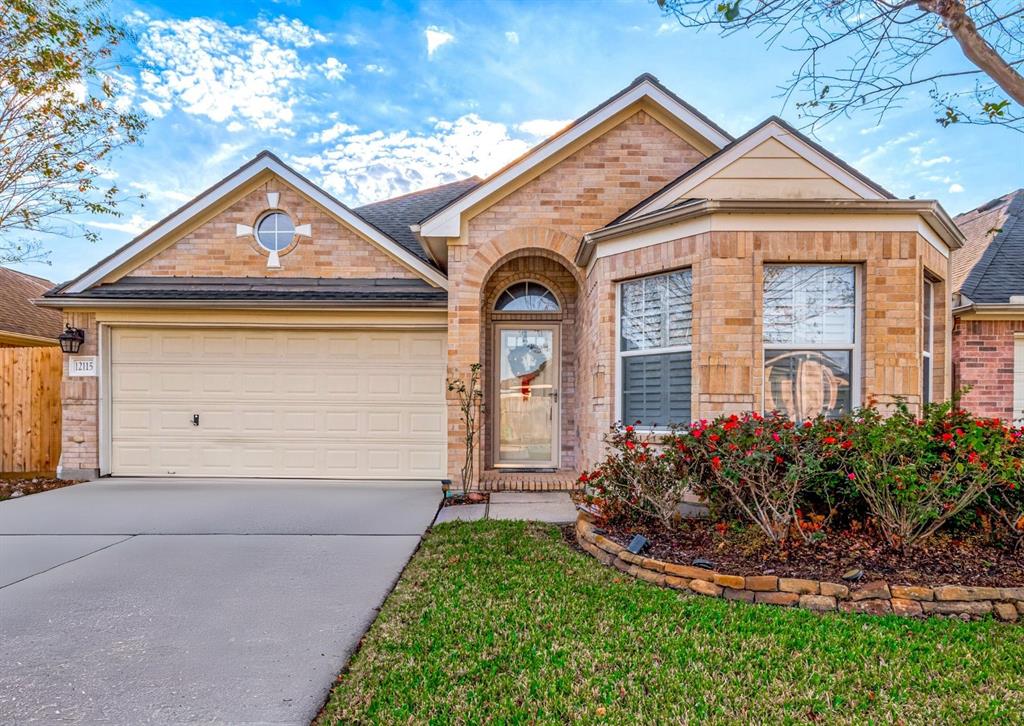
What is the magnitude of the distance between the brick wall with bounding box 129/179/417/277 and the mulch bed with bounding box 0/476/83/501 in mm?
3594

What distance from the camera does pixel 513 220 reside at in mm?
7070

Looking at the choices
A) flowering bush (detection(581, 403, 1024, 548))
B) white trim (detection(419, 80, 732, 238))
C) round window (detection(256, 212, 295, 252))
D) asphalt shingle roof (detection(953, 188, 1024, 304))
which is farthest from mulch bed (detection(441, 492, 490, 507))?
asphalt shingle roof (detection(953, 188, 1024, 304))

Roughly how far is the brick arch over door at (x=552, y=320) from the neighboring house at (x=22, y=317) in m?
10.3

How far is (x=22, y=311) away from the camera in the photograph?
38.0 ft

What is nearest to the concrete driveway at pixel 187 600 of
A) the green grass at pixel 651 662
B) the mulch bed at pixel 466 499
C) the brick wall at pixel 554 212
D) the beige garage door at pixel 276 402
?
the mulch bed at pixel 466 499

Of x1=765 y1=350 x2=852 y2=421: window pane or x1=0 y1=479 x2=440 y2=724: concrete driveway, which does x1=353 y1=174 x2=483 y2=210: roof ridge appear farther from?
x1=765 y1=350 x2=852 y2=421: window pane

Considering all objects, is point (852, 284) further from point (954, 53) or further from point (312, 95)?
point (312, 95)

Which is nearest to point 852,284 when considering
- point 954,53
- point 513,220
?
point 954,53

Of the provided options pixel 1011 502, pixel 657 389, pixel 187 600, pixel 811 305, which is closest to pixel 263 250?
pixel 187 600

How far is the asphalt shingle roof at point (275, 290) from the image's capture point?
7.63 meters

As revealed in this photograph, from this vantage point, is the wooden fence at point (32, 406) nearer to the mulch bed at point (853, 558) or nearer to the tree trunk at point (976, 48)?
the mulch bed at point (853, 558)

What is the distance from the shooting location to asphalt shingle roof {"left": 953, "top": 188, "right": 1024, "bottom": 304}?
7.47 m

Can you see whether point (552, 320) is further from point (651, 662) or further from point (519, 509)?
point (651, 662)

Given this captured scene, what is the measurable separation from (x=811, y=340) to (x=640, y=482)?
99.9 inches
